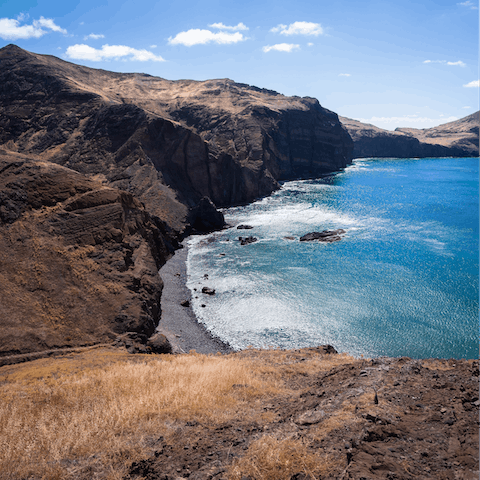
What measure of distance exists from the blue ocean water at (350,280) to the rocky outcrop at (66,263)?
10691 mm

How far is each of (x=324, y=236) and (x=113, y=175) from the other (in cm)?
4672

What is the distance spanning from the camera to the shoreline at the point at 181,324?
3328 centimetres

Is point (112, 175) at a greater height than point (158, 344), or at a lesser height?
greater

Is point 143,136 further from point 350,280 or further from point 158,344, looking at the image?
point 158,344

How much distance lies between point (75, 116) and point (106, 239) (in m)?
68.0

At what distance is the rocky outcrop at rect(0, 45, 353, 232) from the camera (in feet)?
246

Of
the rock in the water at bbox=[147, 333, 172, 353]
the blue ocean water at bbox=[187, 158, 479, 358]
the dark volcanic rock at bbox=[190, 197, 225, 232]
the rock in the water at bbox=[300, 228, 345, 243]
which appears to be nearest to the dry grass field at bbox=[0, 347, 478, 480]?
the rock in the water at bbox=[147, 333, 172, 353]

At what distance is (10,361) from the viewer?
73.5 feet

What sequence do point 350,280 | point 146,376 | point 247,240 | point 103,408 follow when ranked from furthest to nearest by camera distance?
point 247,240
point 350,280
point 146,376
point 103,408

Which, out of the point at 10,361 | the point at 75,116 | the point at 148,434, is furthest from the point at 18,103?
the point at 148,434

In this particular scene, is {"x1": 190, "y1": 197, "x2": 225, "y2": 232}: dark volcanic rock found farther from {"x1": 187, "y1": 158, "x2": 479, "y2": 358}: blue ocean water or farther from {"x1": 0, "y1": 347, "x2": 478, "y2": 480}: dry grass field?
{"x1": 0, "y1": 347, "x2": 478, "y2": 480}: dry grass field

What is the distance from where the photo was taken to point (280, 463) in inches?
307

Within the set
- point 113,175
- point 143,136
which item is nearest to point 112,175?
point 113,175

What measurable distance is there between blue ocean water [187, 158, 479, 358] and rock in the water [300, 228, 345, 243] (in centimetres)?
196
